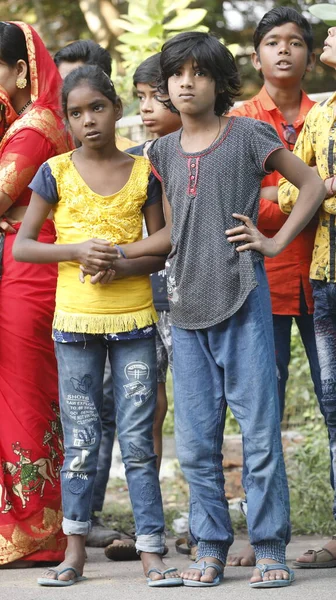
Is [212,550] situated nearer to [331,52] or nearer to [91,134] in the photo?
[91,134]

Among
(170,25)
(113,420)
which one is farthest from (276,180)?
(170,25)

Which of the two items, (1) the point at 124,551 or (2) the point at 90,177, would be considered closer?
(2) the point at 90,177

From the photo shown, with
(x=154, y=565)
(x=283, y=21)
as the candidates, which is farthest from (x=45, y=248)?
(x=283, y=21)

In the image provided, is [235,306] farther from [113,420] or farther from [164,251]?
[113,420]

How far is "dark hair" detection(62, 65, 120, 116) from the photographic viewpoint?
13.2 ft

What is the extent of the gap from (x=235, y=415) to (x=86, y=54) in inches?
88.6

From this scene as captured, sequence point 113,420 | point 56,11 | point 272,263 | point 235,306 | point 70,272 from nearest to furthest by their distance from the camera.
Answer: point 235,306 → point 70,272 → point 272,263 → point 113,420 → point 56,11

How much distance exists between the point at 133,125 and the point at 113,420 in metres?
2.84

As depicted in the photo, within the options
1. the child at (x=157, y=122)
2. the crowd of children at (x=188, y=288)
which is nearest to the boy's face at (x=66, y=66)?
the child at (x=157, y=122)

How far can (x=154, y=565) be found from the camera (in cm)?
390

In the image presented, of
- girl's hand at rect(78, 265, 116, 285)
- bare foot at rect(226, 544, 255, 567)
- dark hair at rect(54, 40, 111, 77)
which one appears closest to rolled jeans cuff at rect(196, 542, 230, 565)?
bare foot at rect(226, 544, 255, 567)

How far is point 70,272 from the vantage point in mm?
4059

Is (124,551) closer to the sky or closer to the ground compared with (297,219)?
closer to the ground

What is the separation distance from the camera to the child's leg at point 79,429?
3.99 m
